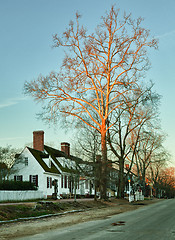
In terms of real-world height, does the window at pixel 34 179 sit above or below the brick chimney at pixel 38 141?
below

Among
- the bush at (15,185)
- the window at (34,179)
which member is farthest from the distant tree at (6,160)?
the bush at (15,185)

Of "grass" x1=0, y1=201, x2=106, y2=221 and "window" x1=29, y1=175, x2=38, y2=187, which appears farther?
"window" x1=29, y1=175, x2=38, y2=187

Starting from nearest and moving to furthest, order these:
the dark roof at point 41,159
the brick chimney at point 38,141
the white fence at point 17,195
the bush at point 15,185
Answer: the white fence at point 17,195
the bush at point 15,185
the dark roof at point 41,159
the brick chimney at point 38,141

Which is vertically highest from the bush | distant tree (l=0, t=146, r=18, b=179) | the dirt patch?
distant tree (l=0, t=146, r=18, b=179)

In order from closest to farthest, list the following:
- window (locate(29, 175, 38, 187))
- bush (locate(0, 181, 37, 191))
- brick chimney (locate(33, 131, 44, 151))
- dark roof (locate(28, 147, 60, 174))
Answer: bush (locate(0, 181, 37, 191)) → window (locate(29, 175, 38, 187)) → dark roof (locate(28, 147, 60, 174)) → brick chimney (locate(33, 131, 44, 151))

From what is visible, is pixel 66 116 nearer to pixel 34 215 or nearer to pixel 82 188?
pixel 34 215

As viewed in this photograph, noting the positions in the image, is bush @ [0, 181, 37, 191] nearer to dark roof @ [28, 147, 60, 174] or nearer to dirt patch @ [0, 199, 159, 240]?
dark roof @ [28, 147, 60, 174]

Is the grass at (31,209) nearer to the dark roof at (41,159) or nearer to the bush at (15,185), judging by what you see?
the bush at (15,185)

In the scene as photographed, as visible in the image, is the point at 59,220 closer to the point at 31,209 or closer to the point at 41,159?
the point at 31,209

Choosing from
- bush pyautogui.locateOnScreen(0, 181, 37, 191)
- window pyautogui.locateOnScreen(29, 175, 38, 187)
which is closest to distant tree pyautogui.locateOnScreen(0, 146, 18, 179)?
window pyautogui.locateOnScreen(29, 175, 38, 187)

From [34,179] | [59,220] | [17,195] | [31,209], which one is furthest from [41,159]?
[59,220]

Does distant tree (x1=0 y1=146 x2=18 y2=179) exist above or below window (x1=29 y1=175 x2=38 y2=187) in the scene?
above

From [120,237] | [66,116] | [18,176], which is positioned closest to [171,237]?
[120,237]

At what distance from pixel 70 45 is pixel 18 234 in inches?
823
